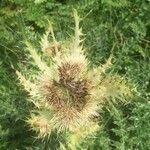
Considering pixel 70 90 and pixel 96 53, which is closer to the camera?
pixel 70 90

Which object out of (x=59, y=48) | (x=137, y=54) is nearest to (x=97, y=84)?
(x=59, y=48)

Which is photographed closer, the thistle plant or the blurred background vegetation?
the thistle plant

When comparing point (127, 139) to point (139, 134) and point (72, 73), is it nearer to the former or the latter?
point (139, 134)

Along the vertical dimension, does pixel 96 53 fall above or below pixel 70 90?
below
